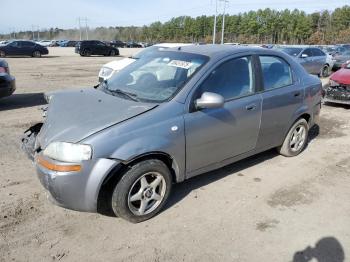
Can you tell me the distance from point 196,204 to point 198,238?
0.66 metres

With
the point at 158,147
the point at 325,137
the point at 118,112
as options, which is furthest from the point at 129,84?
the point at 325,137

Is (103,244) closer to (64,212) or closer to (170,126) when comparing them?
(64,212)

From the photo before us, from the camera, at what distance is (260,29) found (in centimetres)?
10156

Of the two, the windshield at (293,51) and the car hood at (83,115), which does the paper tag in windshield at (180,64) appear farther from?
the windshield at (293,51)

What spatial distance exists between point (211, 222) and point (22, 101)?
764 cm

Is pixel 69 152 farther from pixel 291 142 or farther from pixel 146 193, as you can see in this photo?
pixel 291 142

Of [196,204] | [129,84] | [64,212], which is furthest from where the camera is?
[129,84]

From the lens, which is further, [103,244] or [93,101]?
[93,101]

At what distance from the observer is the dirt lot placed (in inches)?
128

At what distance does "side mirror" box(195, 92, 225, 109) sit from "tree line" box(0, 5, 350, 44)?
273ft

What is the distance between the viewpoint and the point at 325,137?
691 cm

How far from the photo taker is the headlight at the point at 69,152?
10.6ft

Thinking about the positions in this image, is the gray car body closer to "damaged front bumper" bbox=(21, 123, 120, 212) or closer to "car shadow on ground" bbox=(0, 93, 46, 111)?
"damaged front bumper" bbox=(21, 123, 120, 212)

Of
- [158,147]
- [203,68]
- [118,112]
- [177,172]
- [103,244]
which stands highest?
[203,68]
